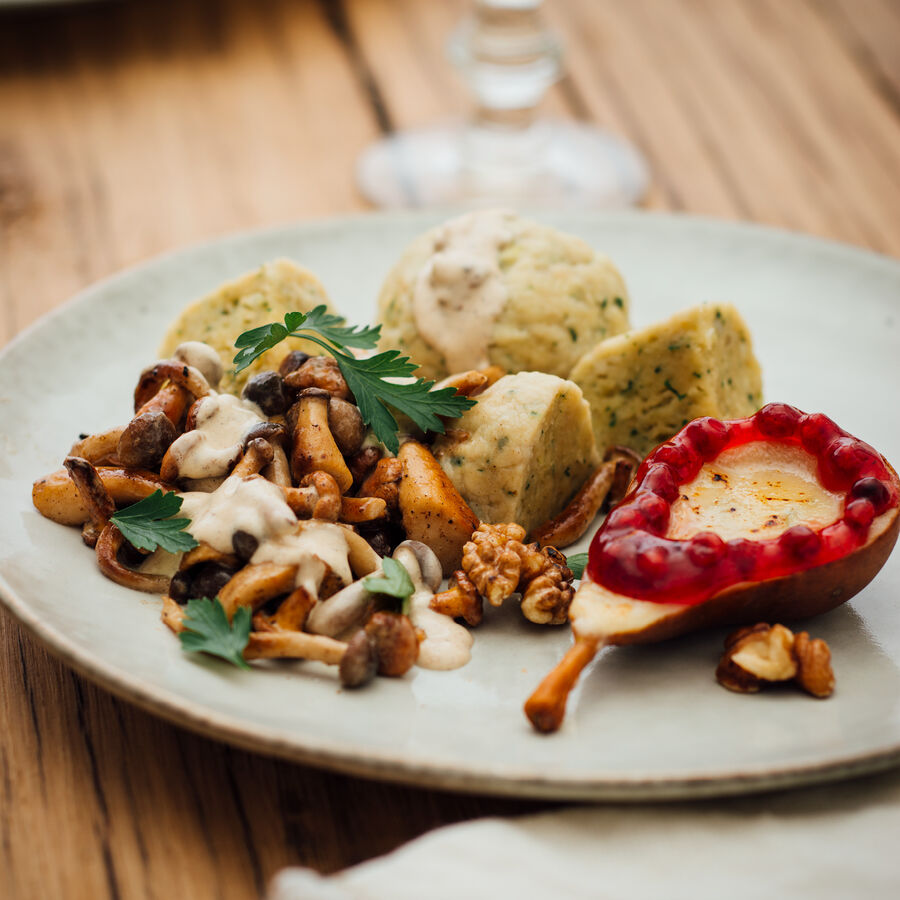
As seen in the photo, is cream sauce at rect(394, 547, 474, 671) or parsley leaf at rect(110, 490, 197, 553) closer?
cream sauce at rect(394, 547, 474, 671)

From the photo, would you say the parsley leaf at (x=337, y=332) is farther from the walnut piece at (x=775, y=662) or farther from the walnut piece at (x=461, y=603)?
the walnut piece at (x=775, y=662)

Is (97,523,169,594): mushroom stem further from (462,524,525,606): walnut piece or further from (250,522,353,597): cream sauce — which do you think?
(462,524,525,606): walnut piece

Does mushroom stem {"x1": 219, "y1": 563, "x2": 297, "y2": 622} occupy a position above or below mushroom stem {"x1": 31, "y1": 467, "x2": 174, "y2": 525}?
below

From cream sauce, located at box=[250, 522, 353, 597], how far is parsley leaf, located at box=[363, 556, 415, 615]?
104 millimetres

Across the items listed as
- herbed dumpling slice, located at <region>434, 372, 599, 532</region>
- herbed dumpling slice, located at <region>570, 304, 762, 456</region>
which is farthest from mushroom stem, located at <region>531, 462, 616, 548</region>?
herbed dumpling slice, located at <region>570, 304, 762, 456</region>

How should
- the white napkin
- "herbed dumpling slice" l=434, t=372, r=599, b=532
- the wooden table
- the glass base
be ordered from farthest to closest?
the glass base → the wooden table → "herbed dumpling slice" l=434, t=372, r=599, b=532 → the white napkin

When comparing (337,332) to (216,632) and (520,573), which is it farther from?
(216,632)

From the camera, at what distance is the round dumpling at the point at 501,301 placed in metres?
3.76

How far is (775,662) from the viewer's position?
2.60 m

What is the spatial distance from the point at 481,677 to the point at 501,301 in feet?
4.79

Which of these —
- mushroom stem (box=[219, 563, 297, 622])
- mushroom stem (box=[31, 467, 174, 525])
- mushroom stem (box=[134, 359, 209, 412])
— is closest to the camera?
mushroom stem (box=[219, 563, 297, 622])

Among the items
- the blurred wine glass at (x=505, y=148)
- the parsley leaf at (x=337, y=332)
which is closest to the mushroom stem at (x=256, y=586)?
the parsley leaf at (x=337, y=332)

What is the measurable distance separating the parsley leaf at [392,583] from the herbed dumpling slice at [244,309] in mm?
1006

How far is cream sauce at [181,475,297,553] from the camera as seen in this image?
2.90 m
